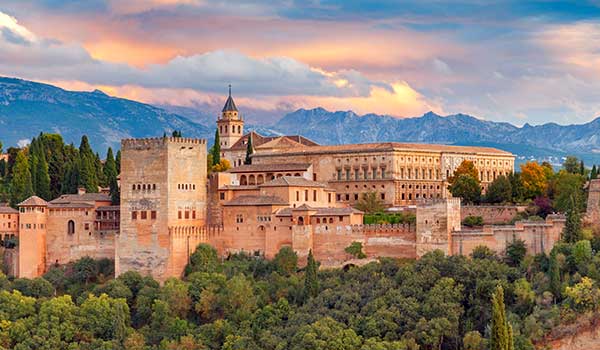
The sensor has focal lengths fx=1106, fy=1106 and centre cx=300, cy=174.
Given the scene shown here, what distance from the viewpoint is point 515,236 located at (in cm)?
4959

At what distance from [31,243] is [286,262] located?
1338cm

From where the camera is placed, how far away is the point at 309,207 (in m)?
53.9

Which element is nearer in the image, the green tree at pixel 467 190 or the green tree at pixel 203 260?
the green tree at pixel 203 260

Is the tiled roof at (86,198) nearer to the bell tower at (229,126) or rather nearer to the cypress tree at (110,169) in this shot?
A: the cypress tree at (110,169)

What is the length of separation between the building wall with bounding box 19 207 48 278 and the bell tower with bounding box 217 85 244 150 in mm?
31051

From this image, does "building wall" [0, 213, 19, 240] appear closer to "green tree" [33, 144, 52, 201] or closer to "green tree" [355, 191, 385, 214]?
"green tree" [33, 144, 52, 201]

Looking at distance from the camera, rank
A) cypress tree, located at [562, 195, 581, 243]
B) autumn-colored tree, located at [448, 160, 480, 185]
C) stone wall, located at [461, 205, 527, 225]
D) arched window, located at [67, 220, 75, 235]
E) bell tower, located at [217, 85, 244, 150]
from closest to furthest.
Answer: cypress tree, located at [562, 195, 581, 243], arched window, located at [67, 220, 75, 235], stone wall, located at [461, 205, 527, 225], autumn-colored tree, located at [448, 160, 480, 185], bell tower, located at [217, 85, 244, 150]

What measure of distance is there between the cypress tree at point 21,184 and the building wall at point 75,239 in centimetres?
817

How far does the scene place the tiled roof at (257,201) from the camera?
179 ft

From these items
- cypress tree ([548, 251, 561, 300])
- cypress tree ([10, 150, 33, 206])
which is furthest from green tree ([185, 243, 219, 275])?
cypress tree ([548, 251, 561, 300])

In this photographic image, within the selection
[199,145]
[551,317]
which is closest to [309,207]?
[199,145]

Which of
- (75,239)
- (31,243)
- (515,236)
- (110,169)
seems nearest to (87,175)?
(110,169)

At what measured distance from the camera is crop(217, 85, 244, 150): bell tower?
88.3m

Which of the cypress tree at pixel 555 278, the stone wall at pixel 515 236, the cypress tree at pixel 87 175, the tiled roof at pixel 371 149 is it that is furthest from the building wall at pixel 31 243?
the cypress tree at pixel 555 278
